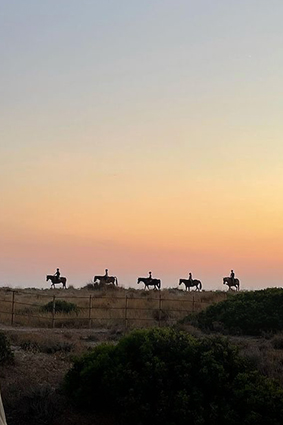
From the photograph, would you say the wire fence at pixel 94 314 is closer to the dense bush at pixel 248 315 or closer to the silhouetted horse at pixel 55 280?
the dense bush at pixel 248 315

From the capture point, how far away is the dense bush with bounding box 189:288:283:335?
25372 millimetres

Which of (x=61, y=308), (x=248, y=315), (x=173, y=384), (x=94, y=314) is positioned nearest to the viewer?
(x=173, y=384)

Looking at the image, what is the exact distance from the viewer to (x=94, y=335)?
23.6m

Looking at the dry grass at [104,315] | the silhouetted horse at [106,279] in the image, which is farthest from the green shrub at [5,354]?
the silhouetted horse at [106,279]

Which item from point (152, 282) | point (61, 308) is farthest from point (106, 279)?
point (61, 308)

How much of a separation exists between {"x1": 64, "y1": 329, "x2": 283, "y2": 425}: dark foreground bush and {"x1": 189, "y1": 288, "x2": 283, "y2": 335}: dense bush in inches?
481

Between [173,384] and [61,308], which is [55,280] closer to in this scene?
[61,308]

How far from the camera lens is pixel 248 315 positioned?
86.2 feet

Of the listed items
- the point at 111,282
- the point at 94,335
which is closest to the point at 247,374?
the point at 94,335

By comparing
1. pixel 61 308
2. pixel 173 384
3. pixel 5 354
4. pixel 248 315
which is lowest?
pixel 173 384

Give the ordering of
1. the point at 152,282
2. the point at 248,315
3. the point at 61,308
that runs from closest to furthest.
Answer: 1. the point at 248,315
2. the point at 61,308
3. the point at 152,282

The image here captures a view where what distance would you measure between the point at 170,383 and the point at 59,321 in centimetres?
1689

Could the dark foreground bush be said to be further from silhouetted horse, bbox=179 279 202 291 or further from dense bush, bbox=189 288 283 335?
silhouetted horse, bbox=179 279 202 291

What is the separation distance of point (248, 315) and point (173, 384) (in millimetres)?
14458
